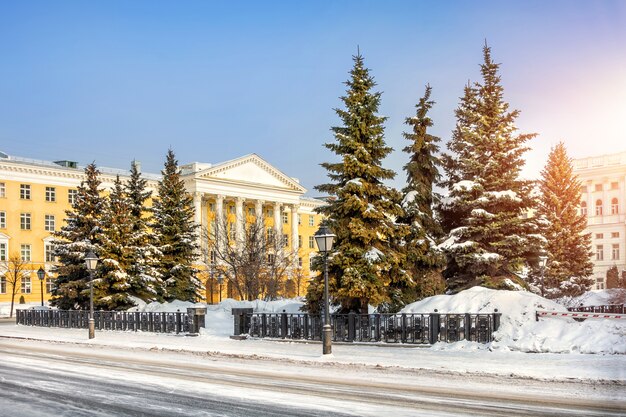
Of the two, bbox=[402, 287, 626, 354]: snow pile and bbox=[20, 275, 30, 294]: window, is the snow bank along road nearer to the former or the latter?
bbox=[402, 287, 626, 354]: snow pile

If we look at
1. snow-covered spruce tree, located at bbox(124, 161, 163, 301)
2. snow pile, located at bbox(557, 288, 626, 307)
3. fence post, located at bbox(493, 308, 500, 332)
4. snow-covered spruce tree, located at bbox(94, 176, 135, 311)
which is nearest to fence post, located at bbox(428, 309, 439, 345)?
fence post, located at bbox(493, 308, 500, 332)

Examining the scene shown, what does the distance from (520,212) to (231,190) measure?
60.9 m

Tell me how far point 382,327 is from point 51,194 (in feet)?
215

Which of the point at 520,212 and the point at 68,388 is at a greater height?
the point at 520,212

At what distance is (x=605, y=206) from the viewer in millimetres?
91562

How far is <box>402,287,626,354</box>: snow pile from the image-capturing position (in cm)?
1775

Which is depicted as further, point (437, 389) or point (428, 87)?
point (428, 87)

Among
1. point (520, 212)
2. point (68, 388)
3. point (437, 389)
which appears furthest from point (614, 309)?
point (68, 388)

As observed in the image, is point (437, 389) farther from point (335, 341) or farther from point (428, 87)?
point (428, 87)

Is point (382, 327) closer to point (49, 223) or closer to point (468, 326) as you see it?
point (468, 326)

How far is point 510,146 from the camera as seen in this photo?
34.2 meters

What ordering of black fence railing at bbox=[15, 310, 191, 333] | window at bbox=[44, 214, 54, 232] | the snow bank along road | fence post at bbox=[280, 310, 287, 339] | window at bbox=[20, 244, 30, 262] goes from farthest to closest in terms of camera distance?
window at bbox=[44, 214, 54, 232] < window at bbox=[20, 244, 30, 262] < black fence railing at bbox=[15, 310, 191, 333] < fence post at bbox=[280, 310, 287, 339] < the snow bank along road

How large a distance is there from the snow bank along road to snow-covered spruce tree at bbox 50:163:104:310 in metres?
21.1

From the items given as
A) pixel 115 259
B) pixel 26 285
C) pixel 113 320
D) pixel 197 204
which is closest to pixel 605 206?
pixel 197 204
